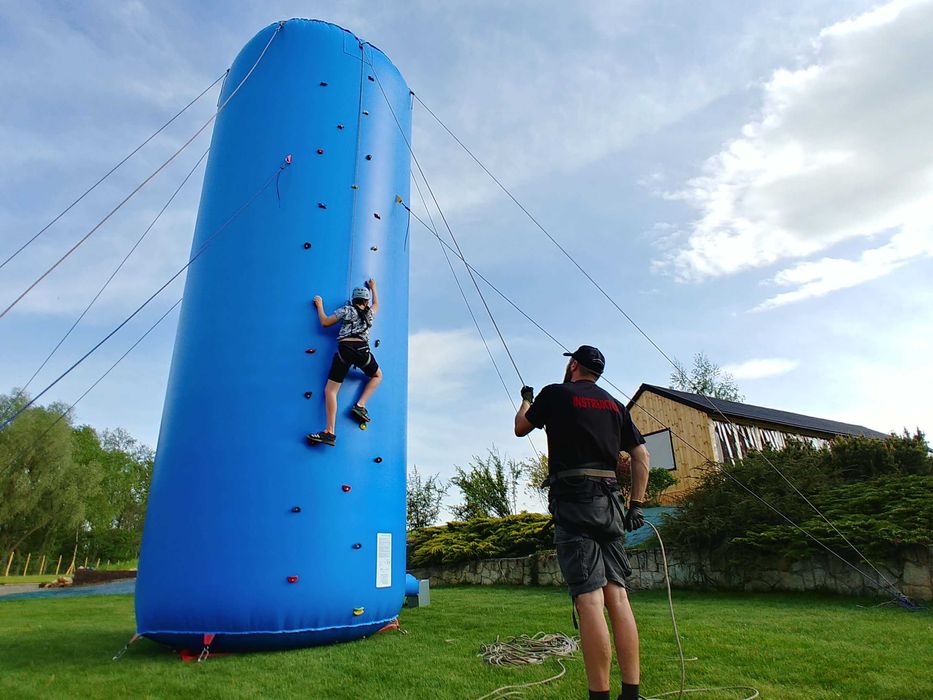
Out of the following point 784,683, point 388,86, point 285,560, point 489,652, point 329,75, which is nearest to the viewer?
point 784,683

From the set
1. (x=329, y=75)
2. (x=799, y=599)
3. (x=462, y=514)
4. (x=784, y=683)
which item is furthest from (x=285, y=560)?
(x=462, y=514)

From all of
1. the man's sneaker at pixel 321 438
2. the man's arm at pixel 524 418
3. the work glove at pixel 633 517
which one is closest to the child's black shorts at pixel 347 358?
the man's sneaker at pixel 321 438

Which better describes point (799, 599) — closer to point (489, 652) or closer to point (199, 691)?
point (489, 652)

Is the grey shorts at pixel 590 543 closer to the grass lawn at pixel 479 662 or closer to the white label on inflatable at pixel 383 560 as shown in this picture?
the grass lawn at pixel 479 662

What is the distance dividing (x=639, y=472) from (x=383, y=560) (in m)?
2.57

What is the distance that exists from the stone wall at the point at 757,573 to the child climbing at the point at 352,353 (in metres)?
6.13

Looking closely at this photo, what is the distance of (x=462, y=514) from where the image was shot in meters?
21.1

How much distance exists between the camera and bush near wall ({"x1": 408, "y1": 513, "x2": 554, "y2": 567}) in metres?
11.7

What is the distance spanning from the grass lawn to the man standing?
1.89ft

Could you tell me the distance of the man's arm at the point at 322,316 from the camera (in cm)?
502

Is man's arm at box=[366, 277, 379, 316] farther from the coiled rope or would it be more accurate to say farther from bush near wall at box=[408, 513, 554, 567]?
bush near wall at box=[408, 513, 554, 567]

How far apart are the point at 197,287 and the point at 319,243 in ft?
3.98

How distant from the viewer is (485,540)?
40.7 ft

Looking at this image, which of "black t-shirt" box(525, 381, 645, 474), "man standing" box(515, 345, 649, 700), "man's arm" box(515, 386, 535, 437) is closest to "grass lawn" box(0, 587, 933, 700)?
"man standing" box(515, 345, 649, 700)
